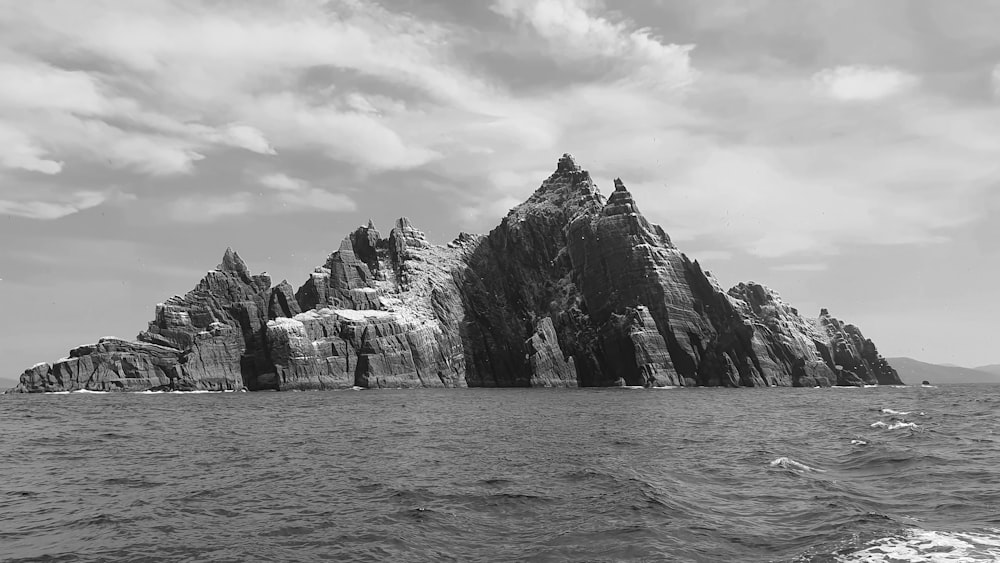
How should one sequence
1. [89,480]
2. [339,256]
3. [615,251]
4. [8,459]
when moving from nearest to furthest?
[89,480], [8,459], [615,251], [339,256]

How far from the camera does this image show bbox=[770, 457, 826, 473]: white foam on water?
95.5 ft

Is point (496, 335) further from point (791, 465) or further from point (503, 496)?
point (503, 496)

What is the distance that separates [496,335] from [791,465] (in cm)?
15959

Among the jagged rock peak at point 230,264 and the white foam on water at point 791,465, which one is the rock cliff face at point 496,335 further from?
the white foam on water at point 791,465

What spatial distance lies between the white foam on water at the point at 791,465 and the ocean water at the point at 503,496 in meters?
0.18

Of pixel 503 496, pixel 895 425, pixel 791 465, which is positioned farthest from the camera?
pixel 895 425

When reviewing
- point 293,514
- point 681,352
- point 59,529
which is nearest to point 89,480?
point 59,529

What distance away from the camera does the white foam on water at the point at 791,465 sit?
29.1 metres

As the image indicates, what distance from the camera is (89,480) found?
26562 mm

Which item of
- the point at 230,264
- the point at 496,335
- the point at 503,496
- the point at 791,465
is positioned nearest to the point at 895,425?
the point at 791,465

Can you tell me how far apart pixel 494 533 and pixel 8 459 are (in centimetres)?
2834

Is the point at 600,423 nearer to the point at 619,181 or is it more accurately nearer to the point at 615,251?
the point at 615,251

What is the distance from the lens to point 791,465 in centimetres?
2973

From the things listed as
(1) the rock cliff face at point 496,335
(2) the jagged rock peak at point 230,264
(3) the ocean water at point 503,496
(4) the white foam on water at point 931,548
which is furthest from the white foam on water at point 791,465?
(2) the jagged rock peak at point 230,264
